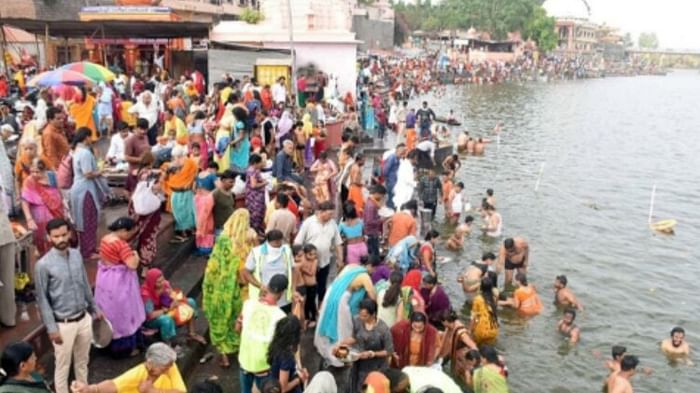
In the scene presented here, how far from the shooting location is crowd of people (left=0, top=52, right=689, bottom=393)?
15.6 ft

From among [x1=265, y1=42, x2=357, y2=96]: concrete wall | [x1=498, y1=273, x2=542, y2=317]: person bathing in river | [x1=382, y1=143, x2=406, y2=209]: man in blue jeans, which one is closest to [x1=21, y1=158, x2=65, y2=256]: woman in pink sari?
[x1=382, y1=143, x2=406, y2=209]: man in blue jeans

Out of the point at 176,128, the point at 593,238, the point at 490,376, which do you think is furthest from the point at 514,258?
the point at 176,128

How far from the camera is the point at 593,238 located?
49.9 ft

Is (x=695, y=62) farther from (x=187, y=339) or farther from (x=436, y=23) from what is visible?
(x=187, y=339)

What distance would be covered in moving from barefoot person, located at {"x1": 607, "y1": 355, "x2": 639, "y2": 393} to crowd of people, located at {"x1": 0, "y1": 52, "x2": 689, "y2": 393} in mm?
18

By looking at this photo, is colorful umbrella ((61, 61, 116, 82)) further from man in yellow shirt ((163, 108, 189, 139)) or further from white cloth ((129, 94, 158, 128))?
man in yellow shirt ((163, 108, 189, 139))

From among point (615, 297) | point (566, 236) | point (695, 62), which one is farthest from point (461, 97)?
point (695, 62)

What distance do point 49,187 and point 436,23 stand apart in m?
75.8

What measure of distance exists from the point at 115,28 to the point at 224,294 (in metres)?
14.8

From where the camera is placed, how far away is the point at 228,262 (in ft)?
19.6

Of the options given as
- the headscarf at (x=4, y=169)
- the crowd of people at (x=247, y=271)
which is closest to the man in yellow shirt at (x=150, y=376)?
the crowd of people at (x=247, y=271)

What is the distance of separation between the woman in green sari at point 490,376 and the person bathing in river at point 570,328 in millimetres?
3888

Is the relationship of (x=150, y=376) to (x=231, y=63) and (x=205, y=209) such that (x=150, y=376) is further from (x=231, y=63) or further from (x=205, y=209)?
(x=231, y=63)

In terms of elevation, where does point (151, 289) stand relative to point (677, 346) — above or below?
above
